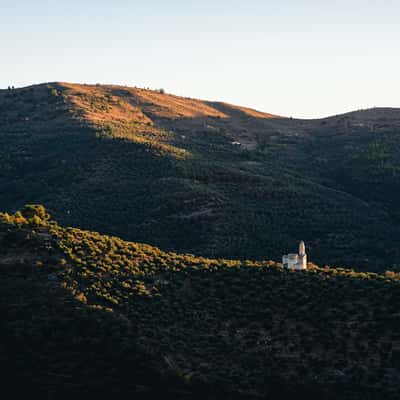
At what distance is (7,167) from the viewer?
112 metres

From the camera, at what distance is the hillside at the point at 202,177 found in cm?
Result: 8462

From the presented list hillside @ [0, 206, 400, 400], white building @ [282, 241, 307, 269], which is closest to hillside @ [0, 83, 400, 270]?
white building @ [282, 241, 307, 269]

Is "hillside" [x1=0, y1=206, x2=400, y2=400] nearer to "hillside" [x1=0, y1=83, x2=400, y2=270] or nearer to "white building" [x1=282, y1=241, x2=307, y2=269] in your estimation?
"white building" [x1=282, y1=241, x2=307, y2=269]

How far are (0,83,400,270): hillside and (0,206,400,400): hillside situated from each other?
95.6ft

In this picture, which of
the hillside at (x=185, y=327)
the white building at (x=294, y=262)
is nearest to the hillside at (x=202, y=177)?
the white building at (x=294, y=262)

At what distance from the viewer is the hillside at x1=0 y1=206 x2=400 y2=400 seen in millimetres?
37750

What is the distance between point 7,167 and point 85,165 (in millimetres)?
15151

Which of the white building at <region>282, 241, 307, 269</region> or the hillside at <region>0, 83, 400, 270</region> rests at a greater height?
the hillside at <region>0, 83, 400, 270</region>

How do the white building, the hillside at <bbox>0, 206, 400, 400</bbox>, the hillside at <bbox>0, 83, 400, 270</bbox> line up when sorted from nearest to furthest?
the hillside at <bbox>0, 206, 400, 400</bbox> → the white building → the hillside at <bbox>0, 83, 400, 270</bbox>

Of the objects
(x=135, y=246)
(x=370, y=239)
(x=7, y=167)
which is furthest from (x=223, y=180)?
(x=135, y=246)

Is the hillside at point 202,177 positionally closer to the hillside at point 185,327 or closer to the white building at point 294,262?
the white building at point 294,262

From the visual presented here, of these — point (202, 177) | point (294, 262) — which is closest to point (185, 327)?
point (294, 262)

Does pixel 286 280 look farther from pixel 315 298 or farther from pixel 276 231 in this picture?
pixel 276 231

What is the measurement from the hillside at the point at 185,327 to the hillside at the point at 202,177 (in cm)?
2914
